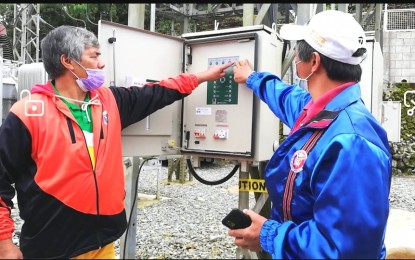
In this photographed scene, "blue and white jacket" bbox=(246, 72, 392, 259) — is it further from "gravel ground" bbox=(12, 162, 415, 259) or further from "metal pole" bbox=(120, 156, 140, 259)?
"gravel ground" bbox=(12, 162, 415, 259)

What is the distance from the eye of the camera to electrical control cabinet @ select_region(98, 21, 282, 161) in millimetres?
2543

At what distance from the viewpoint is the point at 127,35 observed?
2.54 m

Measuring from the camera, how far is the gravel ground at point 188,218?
4551mm

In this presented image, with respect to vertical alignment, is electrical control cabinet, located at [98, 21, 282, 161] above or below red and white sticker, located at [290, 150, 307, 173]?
above

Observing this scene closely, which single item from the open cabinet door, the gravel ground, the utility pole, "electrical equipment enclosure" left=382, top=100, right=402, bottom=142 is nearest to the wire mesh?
the gravel ground

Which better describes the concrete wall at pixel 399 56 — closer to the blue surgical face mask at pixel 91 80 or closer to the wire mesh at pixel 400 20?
the wire mesh at pixel 400 20

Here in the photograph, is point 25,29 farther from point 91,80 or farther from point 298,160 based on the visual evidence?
point 298,160

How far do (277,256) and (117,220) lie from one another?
0.97m

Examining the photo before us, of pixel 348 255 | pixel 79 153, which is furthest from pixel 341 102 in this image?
pixel 79 153

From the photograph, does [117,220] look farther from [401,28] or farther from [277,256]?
[401,28]

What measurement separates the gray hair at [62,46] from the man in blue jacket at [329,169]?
1.10 metres

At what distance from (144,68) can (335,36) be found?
143 centimetres

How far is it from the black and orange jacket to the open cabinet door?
564 mm

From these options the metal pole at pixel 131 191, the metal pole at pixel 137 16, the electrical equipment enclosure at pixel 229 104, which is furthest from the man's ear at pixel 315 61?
the metal pole at pixel 137 16
